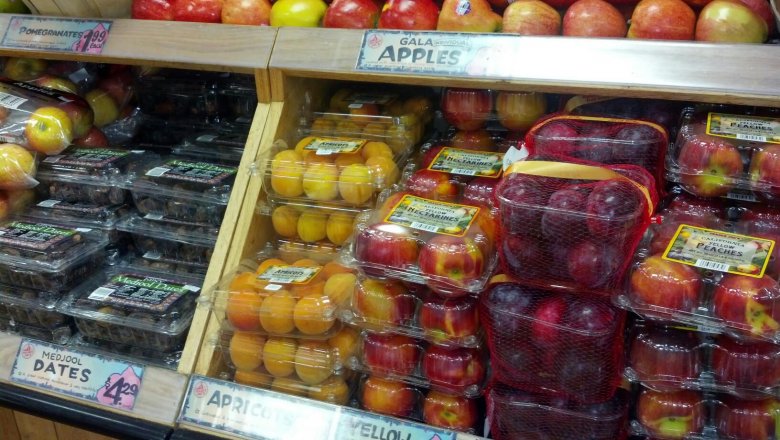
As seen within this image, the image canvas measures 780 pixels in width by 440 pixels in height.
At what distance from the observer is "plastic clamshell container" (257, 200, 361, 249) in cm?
139

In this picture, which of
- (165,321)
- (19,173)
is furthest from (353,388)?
(19,173)

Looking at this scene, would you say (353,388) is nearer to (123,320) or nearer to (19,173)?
(123,320)

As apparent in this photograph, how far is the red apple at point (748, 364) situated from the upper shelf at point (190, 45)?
0.97 metres

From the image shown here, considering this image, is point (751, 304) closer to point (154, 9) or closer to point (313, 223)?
point (313, 223)

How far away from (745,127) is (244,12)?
1054 millimetres

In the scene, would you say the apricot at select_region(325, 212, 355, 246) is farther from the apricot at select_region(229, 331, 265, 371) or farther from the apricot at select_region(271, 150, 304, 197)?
the apricot at select_region(229, 331, 265, 371)

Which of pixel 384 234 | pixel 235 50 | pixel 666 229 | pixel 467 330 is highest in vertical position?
pixel 235 50

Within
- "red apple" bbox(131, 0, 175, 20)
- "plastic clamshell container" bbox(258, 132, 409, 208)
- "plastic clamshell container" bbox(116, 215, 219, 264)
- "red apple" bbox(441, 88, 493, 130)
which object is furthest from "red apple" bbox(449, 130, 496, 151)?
"red apple" bbox(131, 0, 175, 20)

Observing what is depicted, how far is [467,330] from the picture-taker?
1116 mm

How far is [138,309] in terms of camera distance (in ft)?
4.53

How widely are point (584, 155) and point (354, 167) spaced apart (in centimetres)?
47

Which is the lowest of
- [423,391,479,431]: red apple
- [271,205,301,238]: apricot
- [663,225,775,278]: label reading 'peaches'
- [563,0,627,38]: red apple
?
[423,391,479,431]: red apple

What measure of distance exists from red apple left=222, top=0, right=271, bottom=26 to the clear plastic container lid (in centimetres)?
60

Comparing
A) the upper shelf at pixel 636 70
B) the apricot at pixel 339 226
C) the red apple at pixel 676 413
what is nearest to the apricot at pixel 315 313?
the apricot at pixel 339 226
